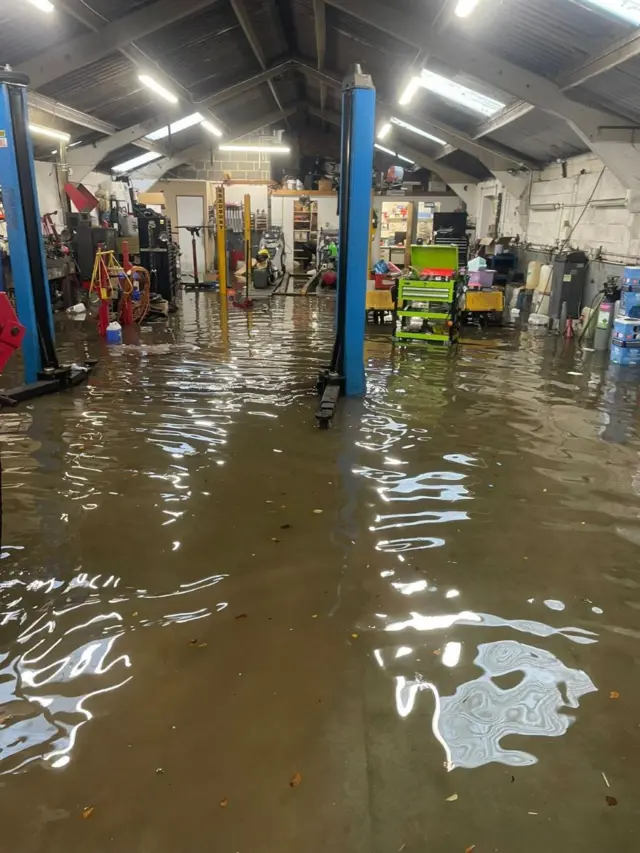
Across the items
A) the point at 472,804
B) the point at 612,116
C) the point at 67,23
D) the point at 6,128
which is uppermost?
the point at 67,23

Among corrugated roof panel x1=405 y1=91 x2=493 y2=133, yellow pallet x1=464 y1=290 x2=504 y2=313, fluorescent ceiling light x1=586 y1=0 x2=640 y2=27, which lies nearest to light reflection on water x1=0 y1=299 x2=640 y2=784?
fluorescent ceiling light x1=586 y1=0 x2=640 y2=27

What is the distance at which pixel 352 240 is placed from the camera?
204 inches

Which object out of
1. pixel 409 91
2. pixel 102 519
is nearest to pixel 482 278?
pixel 409 91

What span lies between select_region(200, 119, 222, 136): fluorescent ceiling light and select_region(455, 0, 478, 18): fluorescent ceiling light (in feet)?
30.9

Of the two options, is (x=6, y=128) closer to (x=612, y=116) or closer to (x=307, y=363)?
(x=307, y=363)

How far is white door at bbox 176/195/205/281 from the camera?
16016 mm

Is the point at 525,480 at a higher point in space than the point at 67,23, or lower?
lower

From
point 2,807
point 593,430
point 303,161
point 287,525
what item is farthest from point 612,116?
point 303,161

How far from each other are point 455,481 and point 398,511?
58 centimetres

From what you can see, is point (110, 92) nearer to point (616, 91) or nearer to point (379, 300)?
point (379, 300)

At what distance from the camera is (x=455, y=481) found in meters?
3.76

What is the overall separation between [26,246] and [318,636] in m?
4.69

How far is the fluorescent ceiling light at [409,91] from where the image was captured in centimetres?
891

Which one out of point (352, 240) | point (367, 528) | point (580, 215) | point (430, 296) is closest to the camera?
point (367, 528)
